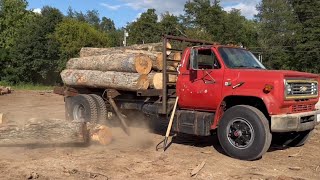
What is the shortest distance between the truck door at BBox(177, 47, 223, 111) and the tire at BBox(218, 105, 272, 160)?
608mm

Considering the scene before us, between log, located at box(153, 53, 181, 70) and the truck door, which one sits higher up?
log, located at box(153, 53, 181, 70)

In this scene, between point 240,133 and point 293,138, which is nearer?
point 240,133

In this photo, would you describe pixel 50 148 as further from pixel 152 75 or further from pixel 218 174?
pixel 218 174

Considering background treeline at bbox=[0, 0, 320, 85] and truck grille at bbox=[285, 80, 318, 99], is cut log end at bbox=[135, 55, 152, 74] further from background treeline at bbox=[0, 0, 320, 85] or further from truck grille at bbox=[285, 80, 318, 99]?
background treeline at bbox=[0, 0, 320, 85]

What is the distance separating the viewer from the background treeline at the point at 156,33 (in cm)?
4681

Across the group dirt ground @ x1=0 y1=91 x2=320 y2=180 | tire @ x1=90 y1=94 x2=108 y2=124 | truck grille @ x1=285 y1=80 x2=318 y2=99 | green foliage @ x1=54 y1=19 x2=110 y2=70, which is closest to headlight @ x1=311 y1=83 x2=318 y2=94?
truck grille @ x1=285 y1=80 x2=318 y2=99

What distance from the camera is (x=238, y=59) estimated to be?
373 inches

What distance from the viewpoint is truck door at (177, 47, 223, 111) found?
30.1 ft

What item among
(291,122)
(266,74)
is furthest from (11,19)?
(291,122)

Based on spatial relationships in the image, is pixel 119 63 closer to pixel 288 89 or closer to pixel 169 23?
pixel 288 89

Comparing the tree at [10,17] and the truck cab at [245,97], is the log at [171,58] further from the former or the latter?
the tree at [10,17]

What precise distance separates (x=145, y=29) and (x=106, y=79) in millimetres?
51339

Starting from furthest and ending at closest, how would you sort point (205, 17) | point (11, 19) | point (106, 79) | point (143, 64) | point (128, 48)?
point (205, 17) → point (11, 19) → point (128, 48) → point (106, 79) → point (143, 64)

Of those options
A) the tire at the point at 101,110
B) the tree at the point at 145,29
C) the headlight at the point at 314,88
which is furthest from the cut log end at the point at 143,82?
the tree at the point at 145,29
